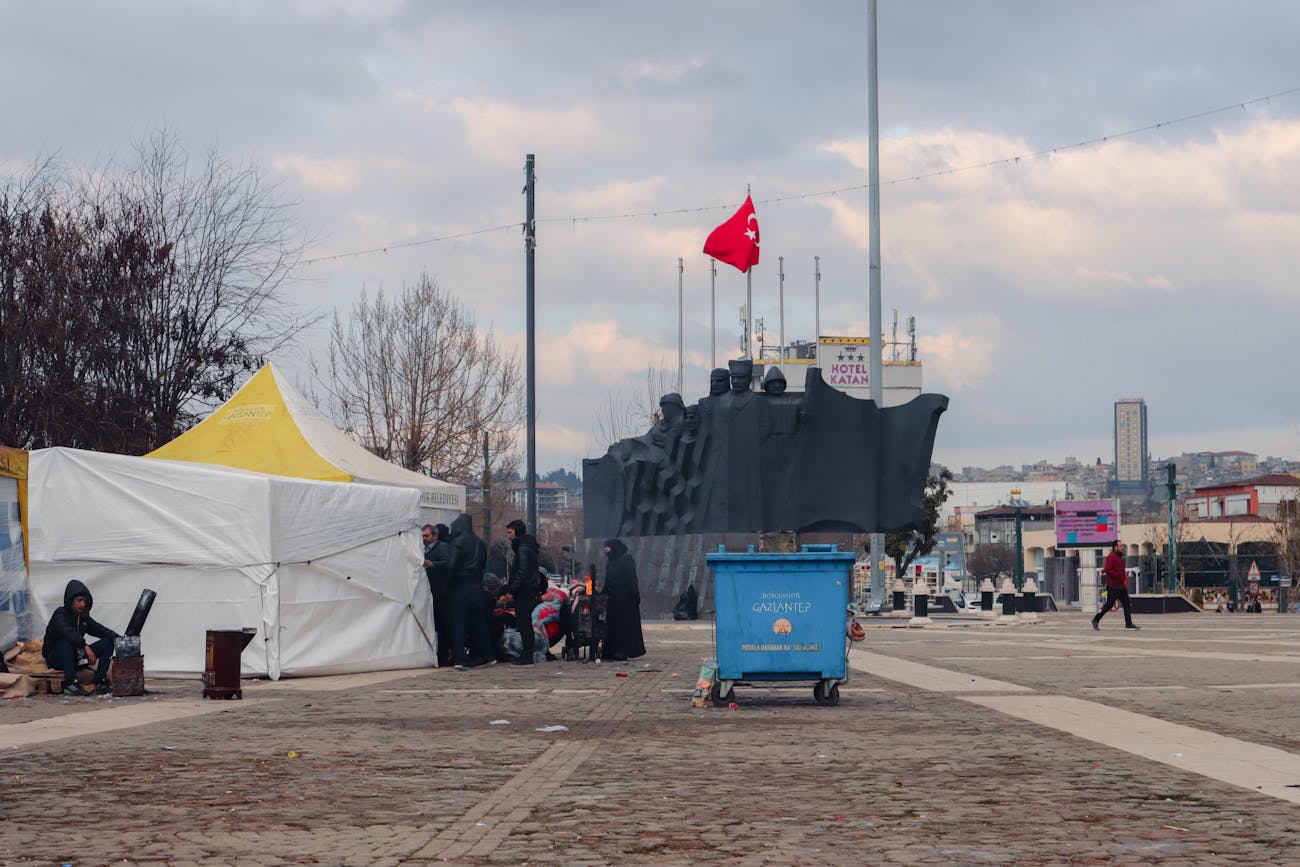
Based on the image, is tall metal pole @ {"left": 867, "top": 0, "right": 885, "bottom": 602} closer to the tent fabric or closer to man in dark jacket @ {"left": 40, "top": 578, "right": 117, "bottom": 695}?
the tent fabric

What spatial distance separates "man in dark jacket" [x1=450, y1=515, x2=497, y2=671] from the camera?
815 inches

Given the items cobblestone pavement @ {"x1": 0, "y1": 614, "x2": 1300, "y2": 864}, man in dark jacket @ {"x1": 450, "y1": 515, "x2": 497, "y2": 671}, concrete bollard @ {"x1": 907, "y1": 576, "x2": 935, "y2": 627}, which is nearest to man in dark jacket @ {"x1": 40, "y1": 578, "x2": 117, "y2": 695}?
cobblestone pavement @ {"x1": 0, "y1": 614, "x2": 1300, "y2": 864}

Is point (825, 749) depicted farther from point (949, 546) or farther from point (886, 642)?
point (949, 546)

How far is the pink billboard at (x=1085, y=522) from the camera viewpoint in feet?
191

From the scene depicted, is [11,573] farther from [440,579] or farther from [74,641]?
[440,579]

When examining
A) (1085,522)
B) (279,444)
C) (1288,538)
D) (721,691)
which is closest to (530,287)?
(279,444)

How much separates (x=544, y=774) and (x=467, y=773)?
1.60 feet

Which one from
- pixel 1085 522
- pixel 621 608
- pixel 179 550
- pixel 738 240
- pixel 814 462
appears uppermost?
pixel 738 240

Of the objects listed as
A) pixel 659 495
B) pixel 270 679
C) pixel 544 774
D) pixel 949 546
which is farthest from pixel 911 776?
pixel 949 546

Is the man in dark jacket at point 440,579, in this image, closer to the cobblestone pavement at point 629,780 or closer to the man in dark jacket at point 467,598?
the man in dark jacket at point 467,598

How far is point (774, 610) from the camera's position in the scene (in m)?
14.5

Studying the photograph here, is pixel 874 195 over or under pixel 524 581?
over

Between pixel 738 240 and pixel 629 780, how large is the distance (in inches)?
1189

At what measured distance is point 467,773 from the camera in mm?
9758
